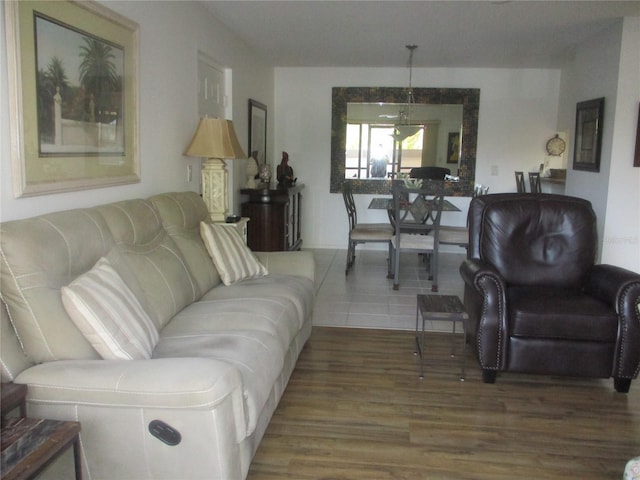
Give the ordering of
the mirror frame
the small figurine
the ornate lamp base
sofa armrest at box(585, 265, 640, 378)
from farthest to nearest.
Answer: the mirror frame → the small figurine → the ornate lamp base → sofa armrest at box(585, 265, 640, 378)

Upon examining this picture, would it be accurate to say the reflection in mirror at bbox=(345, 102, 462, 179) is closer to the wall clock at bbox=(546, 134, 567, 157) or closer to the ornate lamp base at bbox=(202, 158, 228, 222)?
the wall clock at bbox=(546, 134, 567, 157)

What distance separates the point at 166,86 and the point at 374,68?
4082 mm

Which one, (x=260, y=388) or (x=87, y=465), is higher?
(x=260, y=388)

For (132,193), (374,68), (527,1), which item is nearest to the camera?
(132,193)

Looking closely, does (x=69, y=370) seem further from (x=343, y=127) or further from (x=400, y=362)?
(x=343, y=127)

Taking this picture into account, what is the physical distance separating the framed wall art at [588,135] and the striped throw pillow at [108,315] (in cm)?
439

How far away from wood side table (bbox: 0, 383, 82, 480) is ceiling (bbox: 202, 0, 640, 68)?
138 inches

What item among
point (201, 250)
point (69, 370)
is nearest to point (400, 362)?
point (201, 250)

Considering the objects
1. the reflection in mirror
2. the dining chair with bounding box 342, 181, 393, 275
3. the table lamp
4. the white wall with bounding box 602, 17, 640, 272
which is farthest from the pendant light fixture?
the table lamp

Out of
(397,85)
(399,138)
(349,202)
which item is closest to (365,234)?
(349,202)

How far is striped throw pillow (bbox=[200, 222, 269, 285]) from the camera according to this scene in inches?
129

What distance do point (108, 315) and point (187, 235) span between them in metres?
1.25

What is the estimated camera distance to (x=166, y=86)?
3705 millimetres

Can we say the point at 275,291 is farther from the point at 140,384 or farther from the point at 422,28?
the point at 422,28
